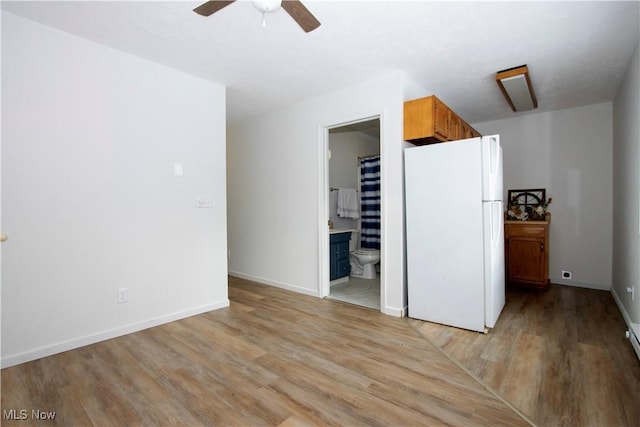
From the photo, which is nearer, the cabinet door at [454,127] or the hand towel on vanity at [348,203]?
the cabinet door at [454,127]

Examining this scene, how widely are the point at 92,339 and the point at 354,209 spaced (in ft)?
12.8

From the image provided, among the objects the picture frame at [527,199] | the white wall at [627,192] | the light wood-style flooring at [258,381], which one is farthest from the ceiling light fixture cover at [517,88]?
the light wood-style flooring at [258,381]

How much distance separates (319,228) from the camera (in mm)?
3791

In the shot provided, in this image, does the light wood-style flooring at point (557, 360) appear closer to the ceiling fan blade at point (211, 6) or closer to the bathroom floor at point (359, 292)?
the bathroom floor at point (359, 292)

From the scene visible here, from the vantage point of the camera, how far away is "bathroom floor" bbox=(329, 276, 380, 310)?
360cm

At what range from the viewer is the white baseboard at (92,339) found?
217cm

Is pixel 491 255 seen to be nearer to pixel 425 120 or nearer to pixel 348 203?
pixel 425 120

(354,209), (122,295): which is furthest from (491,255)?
(122,295)

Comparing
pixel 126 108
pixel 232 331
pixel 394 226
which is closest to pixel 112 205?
pixel 126 108

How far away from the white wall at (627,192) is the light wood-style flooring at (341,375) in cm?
46

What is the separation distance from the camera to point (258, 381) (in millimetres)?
1967

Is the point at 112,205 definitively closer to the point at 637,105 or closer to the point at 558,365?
the point at 558,365

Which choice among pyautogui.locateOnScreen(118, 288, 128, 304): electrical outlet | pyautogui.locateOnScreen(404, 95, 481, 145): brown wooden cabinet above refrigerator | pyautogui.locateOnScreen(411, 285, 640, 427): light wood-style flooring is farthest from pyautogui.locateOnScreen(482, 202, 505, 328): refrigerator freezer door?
pyautogui.locateOnScreen(118, 288, 128, 304): electrical outlet

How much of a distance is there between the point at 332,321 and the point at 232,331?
0.92m
